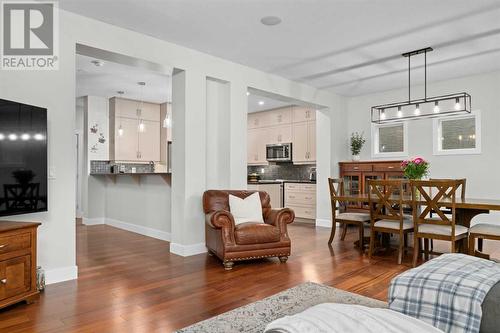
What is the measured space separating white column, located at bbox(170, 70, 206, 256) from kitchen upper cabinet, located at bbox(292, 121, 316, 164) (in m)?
3.63

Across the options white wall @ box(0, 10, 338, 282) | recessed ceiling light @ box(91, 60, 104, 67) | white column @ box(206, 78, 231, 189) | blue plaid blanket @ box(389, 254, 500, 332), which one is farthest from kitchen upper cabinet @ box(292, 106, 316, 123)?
blue plaid blanket @ box(389, 254, 500, 332)

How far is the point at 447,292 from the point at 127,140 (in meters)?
7.29

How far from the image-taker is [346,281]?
341 centimetres

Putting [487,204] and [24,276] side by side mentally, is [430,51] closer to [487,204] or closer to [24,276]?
[487,204]

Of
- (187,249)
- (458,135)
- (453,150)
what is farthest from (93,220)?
(458,135)

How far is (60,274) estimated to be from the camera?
3396 mm

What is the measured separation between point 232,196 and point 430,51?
3424 mm

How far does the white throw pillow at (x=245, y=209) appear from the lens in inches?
171

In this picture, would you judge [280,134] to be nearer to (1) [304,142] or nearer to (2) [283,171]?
(1) [304,142]

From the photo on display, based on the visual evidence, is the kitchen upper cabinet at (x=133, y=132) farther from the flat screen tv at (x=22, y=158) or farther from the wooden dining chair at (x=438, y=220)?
the wooden dining chair at (x=438, y=220)

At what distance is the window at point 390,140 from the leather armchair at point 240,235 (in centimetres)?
368

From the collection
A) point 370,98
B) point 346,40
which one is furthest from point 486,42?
point 370,98

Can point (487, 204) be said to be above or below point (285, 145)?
below

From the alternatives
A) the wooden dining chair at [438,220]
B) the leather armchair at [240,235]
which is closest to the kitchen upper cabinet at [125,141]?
the leather armchair at [240,235]
